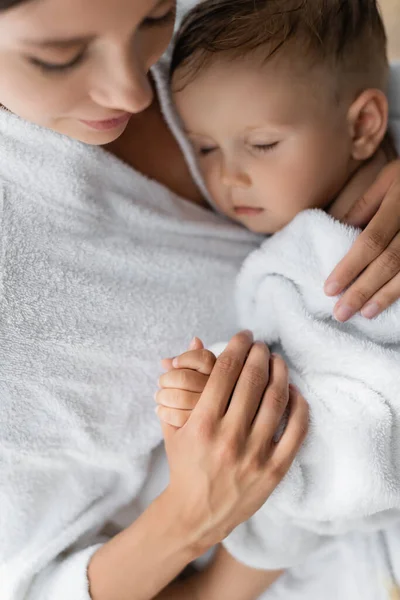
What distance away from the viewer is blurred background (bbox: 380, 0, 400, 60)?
1509 mm

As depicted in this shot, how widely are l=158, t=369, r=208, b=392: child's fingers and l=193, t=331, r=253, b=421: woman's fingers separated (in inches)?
1.1

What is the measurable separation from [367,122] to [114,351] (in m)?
0.60

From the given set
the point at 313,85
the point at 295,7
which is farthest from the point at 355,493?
the point at 295,7

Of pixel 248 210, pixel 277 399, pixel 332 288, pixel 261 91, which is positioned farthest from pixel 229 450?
pixel 261 91

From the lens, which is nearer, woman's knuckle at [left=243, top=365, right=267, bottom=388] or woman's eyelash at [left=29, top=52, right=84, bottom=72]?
woman's eyelash at [left=29, top=52, right=84, bottom=72]

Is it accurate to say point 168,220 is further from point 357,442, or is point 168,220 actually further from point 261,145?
point 357,442

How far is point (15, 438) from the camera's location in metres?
0.85

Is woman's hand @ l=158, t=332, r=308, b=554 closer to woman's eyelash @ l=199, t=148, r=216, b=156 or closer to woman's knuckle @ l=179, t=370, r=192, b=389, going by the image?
woman's knuckle @ l=179, t=370, r=192, b=389

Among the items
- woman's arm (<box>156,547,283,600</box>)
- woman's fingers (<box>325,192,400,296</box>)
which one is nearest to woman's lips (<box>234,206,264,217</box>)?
woman's fingers (<box>325,192,400,296</box>)

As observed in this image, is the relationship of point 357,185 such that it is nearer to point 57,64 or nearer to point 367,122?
point 367,122

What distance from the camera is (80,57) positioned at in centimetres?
58

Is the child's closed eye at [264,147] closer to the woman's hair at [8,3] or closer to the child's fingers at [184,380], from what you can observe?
the child's fingers at [184,380]

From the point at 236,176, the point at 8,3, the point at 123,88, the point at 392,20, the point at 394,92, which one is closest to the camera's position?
the point at 8,3

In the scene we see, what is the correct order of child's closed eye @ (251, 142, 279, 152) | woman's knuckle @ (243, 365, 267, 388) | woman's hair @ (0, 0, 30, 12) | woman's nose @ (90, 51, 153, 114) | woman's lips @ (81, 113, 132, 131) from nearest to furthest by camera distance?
1. woman's hair @ (0, 0, 30, 12)
2. woman's nose @ (90, 51, 153, 114)
3. woman's lips @ (81, 113, 132, 131)
4. woman's knuckle @ (243, 365, 267, 388)
5. child's closed eye @ (251, 142, 279, 152)
